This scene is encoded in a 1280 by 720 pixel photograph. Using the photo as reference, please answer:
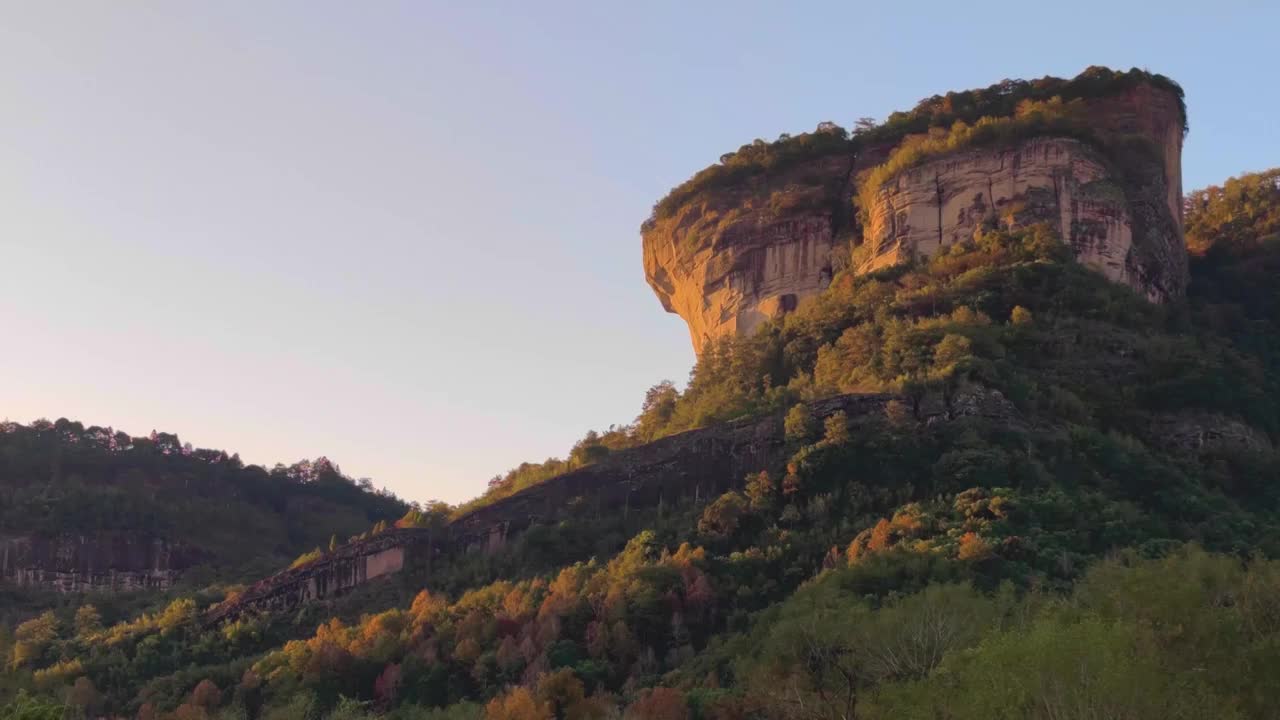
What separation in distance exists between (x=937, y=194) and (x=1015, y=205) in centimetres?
429

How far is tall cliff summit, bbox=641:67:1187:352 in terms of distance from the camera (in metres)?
72.8

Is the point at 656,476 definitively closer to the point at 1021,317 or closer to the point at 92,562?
the point at 1021,317

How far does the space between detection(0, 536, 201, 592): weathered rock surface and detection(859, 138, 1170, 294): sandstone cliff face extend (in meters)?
39.9

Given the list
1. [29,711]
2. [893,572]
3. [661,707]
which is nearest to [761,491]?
[893,572]

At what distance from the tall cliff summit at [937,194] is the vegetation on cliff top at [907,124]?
91 millimetres

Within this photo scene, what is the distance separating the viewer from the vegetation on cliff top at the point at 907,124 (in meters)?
78.2

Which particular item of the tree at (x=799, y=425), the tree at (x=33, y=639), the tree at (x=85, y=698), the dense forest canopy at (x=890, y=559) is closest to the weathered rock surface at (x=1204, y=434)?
the dense forest canopy at (x=890, y=559)

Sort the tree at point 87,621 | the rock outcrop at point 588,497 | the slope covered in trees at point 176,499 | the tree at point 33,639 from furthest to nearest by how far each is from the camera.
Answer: the slope covered in trees at point 176,499, the tree at point 87,621, the tree at point 33,639, the rock outcrop at point 588,497

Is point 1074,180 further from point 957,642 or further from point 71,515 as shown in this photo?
point 71,515

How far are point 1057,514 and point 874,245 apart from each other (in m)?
30.6

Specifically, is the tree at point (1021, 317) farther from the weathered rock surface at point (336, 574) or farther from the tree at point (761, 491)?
the weathered rock surface at point (336, 574)

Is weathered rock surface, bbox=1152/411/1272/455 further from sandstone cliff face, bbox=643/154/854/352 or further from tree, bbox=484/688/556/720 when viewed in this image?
tree, bbox=484/688/556/720

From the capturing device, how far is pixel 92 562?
258ft

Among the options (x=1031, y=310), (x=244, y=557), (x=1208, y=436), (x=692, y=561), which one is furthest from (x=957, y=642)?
(x=244, y=557)
